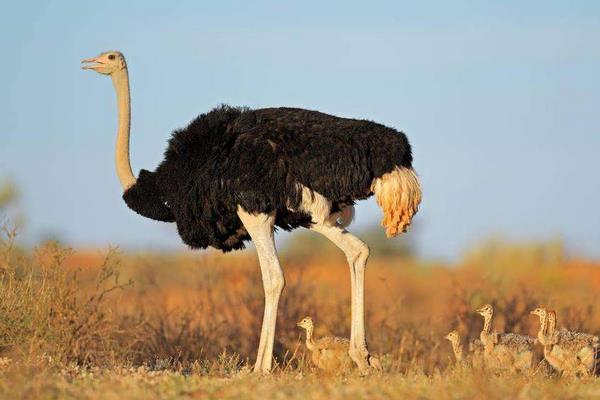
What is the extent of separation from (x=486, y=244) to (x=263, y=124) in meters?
19.9

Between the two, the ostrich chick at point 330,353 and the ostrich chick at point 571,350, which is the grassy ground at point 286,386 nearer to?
the ostrich chick at point 571,350

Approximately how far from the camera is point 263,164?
404 inches

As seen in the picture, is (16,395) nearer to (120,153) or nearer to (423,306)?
(120,153)

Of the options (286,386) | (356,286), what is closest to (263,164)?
(356,286)

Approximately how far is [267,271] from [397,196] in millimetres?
1251

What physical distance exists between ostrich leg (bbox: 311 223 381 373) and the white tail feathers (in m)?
0.43

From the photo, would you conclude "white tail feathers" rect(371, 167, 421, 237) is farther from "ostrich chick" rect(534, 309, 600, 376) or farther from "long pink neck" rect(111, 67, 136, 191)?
"long pink neck" rect(111, 67, 136, 191)

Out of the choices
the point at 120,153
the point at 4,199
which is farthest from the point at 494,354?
the point at 4,199

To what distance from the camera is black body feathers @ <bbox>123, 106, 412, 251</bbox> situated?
1025 cm

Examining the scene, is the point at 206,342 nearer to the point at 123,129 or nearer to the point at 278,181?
the point at 123,129

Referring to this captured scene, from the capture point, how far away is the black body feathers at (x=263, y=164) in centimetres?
1025

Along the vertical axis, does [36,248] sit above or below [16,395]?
above

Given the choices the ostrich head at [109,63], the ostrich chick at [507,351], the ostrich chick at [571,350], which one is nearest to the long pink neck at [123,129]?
the ostrich head at [109,63]

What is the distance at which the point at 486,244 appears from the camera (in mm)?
Answer: 29984
